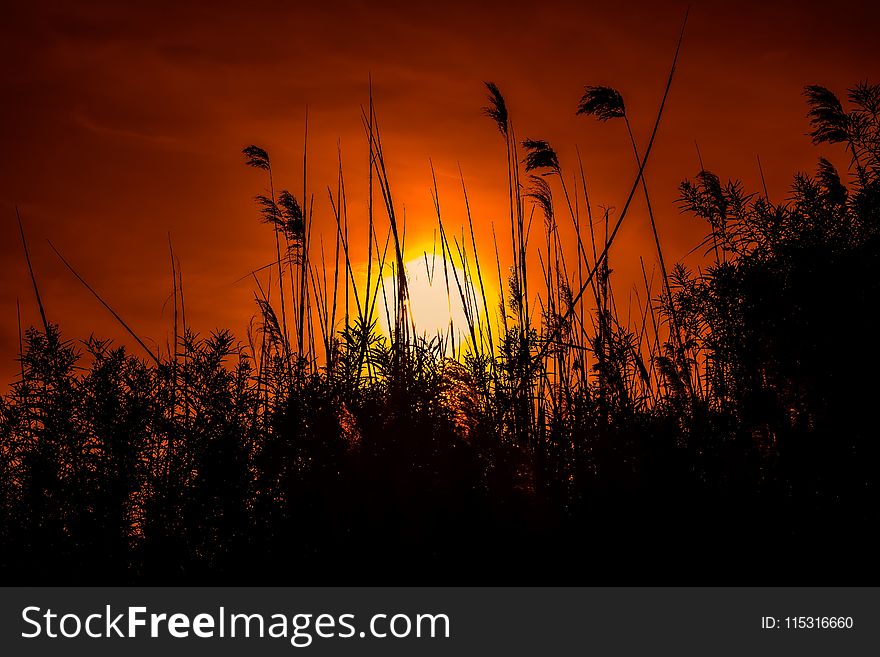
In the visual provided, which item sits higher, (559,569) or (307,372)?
(307,372)

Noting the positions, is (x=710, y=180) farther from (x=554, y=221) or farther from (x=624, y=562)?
(x=624, y=562)

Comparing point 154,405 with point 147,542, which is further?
point 154,405

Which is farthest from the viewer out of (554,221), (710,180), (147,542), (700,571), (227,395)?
(554,221)

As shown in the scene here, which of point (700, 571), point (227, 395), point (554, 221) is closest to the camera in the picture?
point (700, 571)

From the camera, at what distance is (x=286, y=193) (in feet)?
13.4

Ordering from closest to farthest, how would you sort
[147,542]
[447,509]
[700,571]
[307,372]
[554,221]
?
[700,571]
[447,509]
[147,542]
[307,372]
[554,221]

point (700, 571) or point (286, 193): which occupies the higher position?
point (286, 193)

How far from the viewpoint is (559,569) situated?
2.33m

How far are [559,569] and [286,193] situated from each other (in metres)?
2.66

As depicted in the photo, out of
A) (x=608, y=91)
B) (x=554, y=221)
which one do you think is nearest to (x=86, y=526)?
(x=554, y=221)

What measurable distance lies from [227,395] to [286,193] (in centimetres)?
143

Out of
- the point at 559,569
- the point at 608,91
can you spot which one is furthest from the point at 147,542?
the point at 608,91

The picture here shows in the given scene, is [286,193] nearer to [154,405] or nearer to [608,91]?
[154,405]

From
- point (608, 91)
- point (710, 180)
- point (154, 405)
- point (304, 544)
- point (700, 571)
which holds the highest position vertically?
point (608, 91)
